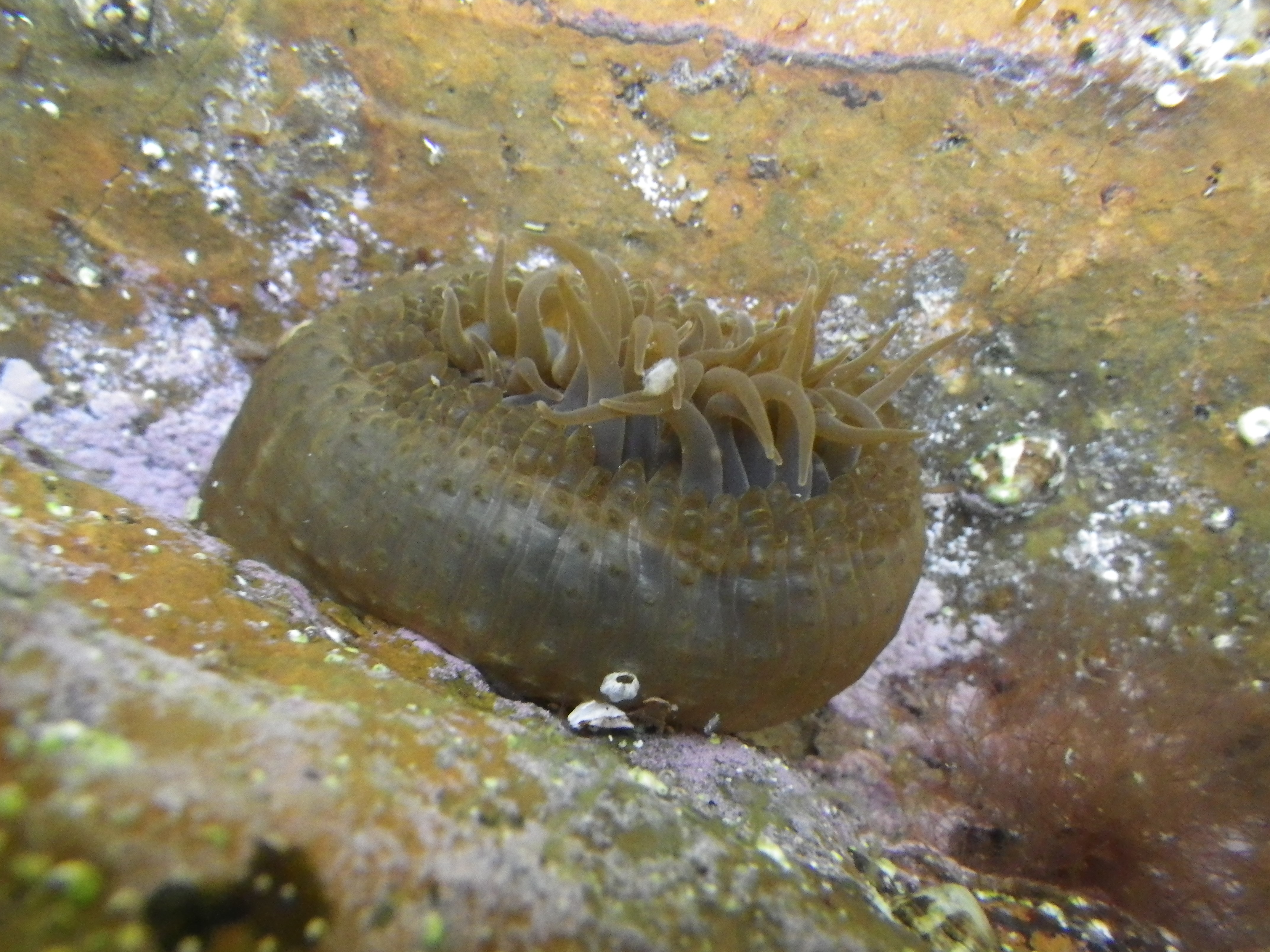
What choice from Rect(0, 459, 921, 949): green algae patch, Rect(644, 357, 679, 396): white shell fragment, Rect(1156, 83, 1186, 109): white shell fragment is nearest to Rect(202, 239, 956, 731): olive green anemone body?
Rect(644, 357, 679, 396): white shell fragment

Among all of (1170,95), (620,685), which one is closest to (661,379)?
(620,685)

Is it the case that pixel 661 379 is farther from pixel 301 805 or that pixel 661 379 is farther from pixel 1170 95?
pixel 1170 95

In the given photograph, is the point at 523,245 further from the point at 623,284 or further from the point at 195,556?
the point at 195,556

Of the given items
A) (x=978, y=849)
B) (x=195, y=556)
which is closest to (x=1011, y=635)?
(x=978, y=849)

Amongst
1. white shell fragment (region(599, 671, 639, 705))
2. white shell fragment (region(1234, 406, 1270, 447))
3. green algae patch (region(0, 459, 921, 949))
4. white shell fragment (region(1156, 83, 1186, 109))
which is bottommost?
green algae patch (region(0, 459, 921, 949))

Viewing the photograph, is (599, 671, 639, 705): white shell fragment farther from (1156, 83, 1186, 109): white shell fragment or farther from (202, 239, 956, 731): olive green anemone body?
(1156, 83, 1186, 109): white shell fragment

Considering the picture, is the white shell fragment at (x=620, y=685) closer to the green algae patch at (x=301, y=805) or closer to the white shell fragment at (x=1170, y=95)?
the green algae patch at (x=301, y=805)

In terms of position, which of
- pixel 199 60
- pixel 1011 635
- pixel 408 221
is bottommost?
pixel 1011 635
